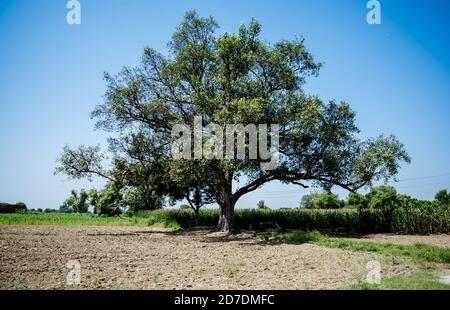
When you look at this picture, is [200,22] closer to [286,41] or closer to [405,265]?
[286,41]

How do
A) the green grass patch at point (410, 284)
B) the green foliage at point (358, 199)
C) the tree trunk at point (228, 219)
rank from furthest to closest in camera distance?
the green foliage at point (358, 199) → the tree trunk at point (228, 219) → the green grass patch at point (410, 284)

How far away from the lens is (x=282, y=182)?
30500mm

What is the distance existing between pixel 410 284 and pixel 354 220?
A: 27.9 meters

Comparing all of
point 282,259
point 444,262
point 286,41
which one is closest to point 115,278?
point 282,259

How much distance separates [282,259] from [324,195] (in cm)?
10562

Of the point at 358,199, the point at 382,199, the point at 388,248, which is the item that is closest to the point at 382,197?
the point at 382,199

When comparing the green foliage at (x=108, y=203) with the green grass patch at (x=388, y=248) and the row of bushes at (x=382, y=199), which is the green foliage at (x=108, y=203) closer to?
the row of bushes at (x=382, y=199)

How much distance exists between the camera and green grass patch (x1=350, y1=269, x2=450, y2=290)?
384 inches

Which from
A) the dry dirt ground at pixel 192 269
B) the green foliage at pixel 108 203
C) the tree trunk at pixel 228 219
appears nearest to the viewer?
the dry dirt ground at pixel 192 269

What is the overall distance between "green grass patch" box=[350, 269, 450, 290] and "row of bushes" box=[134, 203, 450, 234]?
76.1 ft

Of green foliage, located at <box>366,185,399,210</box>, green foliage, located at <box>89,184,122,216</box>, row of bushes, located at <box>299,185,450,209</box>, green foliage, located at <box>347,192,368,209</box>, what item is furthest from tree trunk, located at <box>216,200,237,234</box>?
green foliage, located at <box>347,192,368,209</box>

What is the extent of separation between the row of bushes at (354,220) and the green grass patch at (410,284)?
23.2 meters

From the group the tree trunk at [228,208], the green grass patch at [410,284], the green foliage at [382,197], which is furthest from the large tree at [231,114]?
the green foliage at [382,197]

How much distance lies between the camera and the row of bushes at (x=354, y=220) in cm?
3216
